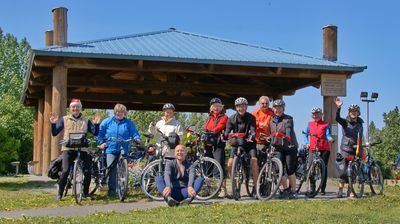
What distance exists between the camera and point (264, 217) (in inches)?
295

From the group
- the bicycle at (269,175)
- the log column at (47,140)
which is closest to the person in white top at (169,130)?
the bicycle at (269,175)

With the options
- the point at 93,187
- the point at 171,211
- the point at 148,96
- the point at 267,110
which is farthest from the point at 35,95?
the point at 171,211

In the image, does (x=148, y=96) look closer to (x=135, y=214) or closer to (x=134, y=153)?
(x=134, y=153)

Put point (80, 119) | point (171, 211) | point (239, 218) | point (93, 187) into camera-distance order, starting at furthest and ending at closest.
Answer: point (93, 187)
point (80, 119)
point (171, 211)
point (239, 218)

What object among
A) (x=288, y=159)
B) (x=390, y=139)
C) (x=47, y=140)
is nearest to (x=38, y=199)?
(x=288, y=159)

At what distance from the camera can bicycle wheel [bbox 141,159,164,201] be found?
9.77 m

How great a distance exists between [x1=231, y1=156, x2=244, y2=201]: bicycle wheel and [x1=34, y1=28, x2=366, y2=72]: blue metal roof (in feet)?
18.3

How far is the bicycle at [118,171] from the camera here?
31.5 feet

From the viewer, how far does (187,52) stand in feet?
52.0

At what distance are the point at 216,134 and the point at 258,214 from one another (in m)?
2.56

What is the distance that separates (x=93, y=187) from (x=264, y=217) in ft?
14.4

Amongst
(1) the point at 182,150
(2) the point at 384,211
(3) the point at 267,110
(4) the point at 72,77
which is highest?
(4) the point at 72,77

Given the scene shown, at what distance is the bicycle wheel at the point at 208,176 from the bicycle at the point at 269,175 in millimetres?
667

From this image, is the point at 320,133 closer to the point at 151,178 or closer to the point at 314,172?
the point at 314,172
